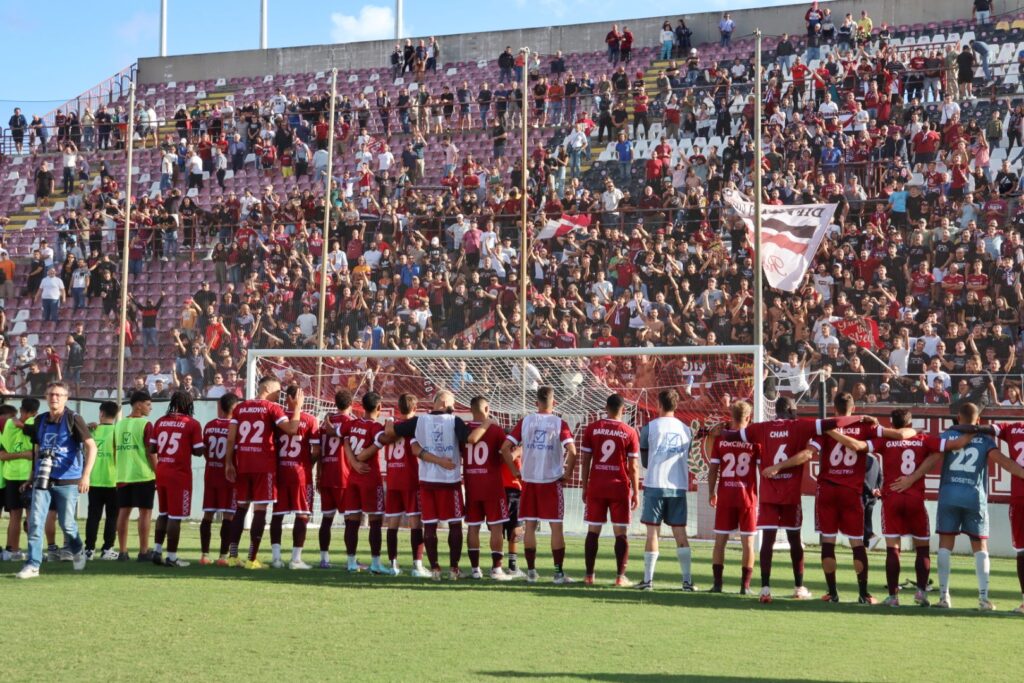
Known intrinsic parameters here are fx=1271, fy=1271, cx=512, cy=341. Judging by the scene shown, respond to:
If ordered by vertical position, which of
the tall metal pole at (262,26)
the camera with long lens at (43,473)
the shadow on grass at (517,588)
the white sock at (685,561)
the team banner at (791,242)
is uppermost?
the tall metal pole at (262,26)

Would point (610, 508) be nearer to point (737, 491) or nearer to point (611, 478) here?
point (611, 478)

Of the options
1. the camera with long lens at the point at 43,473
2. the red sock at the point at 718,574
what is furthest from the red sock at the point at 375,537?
the red sock at the point at 718,574

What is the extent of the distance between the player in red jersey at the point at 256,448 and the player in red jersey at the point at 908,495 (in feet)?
17.6

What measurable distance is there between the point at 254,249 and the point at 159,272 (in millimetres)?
2294

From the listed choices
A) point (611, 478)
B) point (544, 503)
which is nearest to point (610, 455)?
point (611, 478)

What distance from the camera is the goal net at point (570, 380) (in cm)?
1652

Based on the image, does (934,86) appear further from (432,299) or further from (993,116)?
(432,299)

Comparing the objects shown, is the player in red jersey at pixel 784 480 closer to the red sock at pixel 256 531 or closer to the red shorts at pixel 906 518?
the red shorts at pixel 906 518

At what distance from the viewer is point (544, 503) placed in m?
12.1

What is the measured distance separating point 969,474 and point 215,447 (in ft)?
23.9

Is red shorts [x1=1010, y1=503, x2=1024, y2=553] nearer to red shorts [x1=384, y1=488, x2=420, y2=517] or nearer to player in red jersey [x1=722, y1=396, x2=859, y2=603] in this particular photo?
player in red jersey [x1=722, y1=396, x2=859, y2=603]

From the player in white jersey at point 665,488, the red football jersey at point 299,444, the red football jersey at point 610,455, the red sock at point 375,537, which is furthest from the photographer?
the red football jersey at point 299,444

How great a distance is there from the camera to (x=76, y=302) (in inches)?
1105

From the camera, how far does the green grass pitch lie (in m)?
7.70
